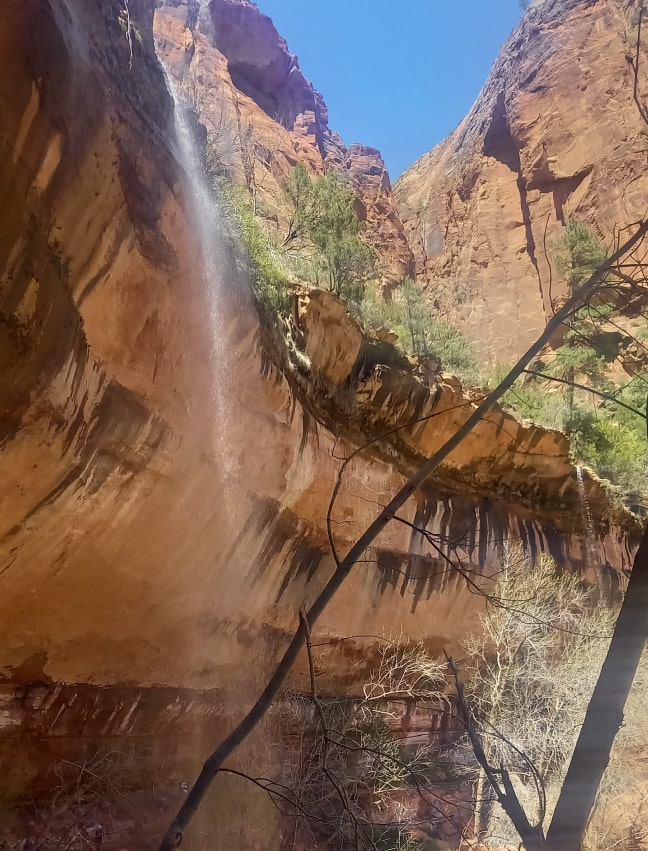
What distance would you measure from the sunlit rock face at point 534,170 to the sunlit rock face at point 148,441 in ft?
43.2

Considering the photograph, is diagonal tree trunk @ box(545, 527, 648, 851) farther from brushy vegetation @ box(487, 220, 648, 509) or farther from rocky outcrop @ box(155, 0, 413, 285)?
rocky outcrop @ box(155, 0, 413, 285)

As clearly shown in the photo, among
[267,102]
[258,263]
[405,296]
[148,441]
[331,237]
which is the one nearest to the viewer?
[148,441]

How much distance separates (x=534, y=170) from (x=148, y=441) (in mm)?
21566

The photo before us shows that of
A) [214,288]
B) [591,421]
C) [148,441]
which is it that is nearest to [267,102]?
[591,421]

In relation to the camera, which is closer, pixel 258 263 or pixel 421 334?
pixel 258 263

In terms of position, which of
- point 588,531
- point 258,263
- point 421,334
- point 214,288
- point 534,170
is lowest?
point 588,531

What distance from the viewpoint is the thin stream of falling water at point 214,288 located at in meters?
5.53

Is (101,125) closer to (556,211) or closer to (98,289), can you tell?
(98,289)

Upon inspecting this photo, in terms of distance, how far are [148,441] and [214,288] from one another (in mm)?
1676

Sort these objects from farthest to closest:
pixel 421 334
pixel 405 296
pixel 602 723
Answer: pixel 405 296, pixel 421 334, pixel 602 723

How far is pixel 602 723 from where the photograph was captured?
227cm

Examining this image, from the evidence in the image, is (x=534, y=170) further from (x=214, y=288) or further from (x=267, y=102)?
(x=214, y=288)

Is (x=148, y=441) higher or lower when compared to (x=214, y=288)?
lower

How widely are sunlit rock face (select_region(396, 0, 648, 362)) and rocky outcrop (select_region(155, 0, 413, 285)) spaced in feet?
8.12
